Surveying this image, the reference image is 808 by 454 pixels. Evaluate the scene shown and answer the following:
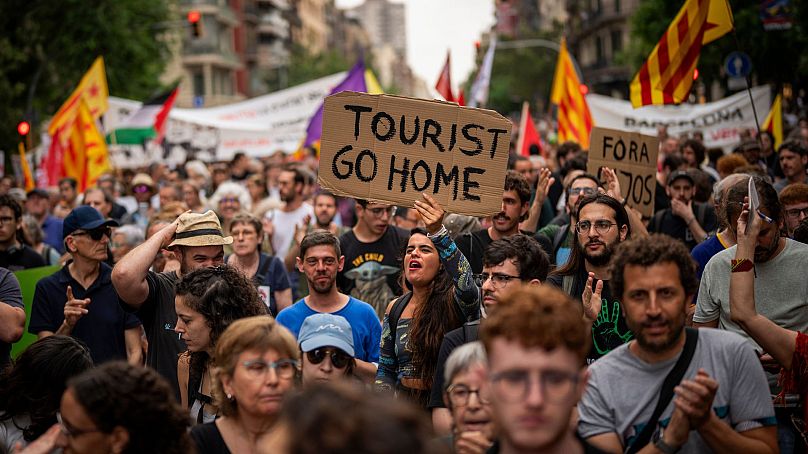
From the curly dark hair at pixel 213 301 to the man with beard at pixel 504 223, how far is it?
8.14 ft

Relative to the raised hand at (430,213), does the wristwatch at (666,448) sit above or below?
below

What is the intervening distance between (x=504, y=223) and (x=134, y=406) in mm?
4243

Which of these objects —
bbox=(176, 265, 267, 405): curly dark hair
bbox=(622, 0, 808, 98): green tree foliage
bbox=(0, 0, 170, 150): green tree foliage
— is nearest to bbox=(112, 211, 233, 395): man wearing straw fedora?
bbox=(176, 265, 267, 405): curly dark hair

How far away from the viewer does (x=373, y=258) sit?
786 centimetres

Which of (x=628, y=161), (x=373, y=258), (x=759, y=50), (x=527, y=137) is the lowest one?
(x=373, y=258)

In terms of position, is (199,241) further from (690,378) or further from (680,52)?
(680,52)

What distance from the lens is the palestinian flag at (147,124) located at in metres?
18.3

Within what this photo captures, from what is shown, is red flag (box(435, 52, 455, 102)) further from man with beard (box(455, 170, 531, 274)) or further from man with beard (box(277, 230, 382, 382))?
man with beard (box(277, 230, 382, 382))

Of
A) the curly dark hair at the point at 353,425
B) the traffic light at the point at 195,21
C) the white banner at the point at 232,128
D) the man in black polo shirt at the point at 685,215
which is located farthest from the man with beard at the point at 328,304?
the traffic light at the point at 195,21

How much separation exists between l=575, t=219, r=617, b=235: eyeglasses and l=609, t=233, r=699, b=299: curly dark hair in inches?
67.0

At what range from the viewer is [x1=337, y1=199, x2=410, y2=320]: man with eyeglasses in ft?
25.1

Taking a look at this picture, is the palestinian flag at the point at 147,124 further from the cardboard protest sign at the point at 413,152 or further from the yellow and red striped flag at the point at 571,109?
the cardboard protest sign at the point at 413,152

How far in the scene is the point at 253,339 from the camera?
387 cm

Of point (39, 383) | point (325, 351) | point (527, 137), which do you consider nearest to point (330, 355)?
point (325, 351)
